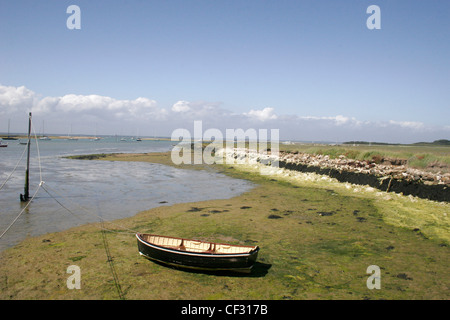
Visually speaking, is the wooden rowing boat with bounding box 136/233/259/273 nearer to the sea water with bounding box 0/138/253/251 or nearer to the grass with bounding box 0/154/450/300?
the grass with bounding box 0/154/450/300

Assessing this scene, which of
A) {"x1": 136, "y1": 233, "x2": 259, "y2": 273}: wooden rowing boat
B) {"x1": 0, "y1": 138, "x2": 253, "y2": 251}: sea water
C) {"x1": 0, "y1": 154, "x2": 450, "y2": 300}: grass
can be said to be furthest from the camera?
{"x1": 0, "y1": 138, "x2": 253, "y2": 251}: sea water

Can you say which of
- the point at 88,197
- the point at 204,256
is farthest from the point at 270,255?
the point at 88,197

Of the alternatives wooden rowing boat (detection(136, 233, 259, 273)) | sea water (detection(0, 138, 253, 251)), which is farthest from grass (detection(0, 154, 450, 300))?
sea water (detection(0, 138, 253, 251))

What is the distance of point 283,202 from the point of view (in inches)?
837

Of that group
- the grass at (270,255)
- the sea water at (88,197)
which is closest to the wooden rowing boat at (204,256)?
the grass at (270,255)

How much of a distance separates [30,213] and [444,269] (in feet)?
68.2

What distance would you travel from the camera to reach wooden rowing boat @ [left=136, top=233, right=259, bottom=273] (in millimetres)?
8969

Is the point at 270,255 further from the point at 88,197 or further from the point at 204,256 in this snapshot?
the point at 88,197

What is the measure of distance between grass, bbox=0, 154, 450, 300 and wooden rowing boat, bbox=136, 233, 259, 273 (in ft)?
1.30

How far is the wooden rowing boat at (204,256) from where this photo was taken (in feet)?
29.4

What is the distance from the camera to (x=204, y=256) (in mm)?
9070
